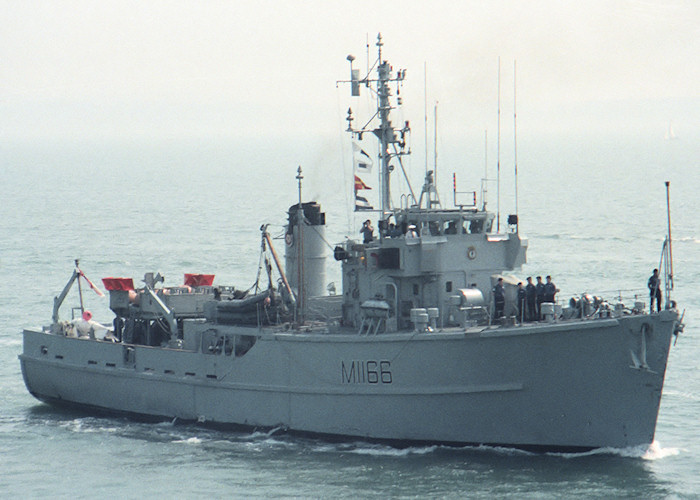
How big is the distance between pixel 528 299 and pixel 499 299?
23.9 inches

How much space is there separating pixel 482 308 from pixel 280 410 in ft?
16.9

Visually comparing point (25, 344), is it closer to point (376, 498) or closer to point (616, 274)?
point (376, 498)

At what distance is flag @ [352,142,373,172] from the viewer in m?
27.8

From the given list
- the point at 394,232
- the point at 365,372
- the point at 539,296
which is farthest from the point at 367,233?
the point at 539,296

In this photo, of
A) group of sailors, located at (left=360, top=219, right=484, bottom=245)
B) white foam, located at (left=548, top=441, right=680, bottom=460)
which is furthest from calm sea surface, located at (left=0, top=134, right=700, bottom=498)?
group of sailors, located at (left=360, top=219, right=484, bottom=245)

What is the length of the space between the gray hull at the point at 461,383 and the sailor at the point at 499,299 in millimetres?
1222

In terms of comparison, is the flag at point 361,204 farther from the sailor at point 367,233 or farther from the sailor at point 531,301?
the sailor at point 531,301

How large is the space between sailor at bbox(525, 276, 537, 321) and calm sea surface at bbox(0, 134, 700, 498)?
284 cm

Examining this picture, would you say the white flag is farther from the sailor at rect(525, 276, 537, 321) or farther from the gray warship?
the sailor at rect(525, 276, 537, 321)

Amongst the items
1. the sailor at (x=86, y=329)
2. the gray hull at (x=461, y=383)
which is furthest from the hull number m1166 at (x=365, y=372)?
the sailor at (x=86, y=329)

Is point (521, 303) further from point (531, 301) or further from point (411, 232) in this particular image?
point (411, 232)

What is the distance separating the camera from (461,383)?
2466cm

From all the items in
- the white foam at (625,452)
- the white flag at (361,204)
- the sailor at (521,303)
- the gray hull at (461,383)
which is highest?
the white flag at (361,204)

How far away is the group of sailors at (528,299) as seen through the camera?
2534 centimetres
